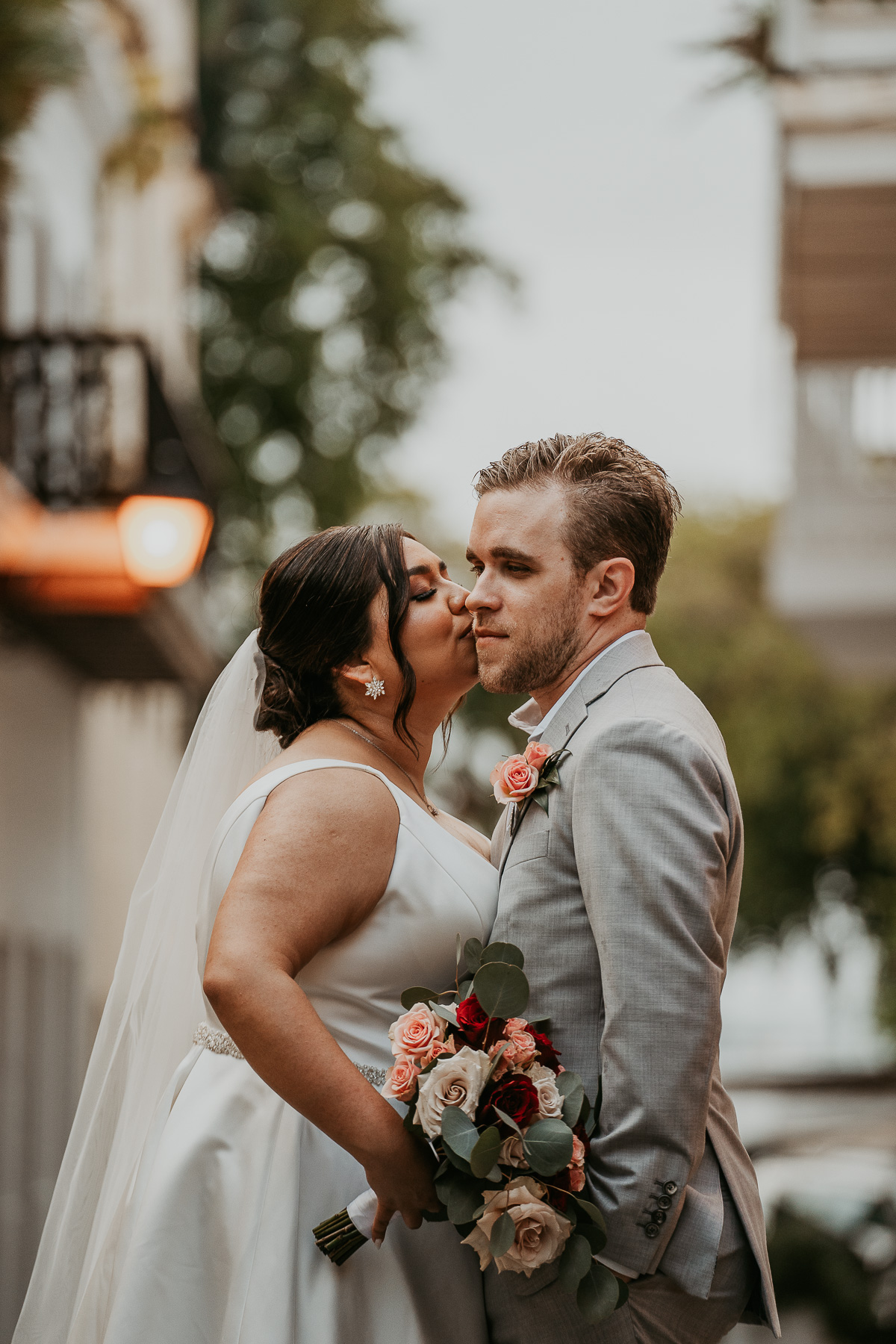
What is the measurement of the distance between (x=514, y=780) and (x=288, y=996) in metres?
0.63

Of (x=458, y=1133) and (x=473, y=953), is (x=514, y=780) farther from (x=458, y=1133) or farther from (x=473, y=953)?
(x=458, y=1133)

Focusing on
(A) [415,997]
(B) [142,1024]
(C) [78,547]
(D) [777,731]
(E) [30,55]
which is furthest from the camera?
(D) [777,731]

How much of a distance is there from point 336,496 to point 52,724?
5901mm

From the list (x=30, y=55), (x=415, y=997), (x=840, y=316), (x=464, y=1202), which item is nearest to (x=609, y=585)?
(x=415, y=997)

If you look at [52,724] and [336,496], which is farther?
[336,496]

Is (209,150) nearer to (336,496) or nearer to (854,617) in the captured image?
(336,496)

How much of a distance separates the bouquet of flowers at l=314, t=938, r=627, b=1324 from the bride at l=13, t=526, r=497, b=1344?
14 cm

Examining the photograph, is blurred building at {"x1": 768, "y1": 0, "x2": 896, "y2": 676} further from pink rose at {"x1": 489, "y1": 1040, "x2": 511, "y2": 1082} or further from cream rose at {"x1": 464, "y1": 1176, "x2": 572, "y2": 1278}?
cream rose at {"x1": 464, "y1": 1176, "x2": 572, "y2": 1278}

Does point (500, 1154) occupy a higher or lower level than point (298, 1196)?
higher

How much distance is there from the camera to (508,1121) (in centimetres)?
269

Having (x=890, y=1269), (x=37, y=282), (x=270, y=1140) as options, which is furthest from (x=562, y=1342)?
(x=37, y=282)

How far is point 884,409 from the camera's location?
10055 mm

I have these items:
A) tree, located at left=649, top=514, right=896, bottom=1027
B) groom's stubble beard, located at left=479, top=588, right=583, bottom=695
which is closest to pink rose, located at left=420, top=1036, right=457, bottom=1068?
groom's stubble beard, located at left=479, top=588, right=583, bottom=695

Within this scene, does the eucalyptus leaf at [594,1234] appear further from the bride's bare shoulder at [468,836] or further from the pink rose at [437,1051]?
the bride's bare shoulder at [468,836]
